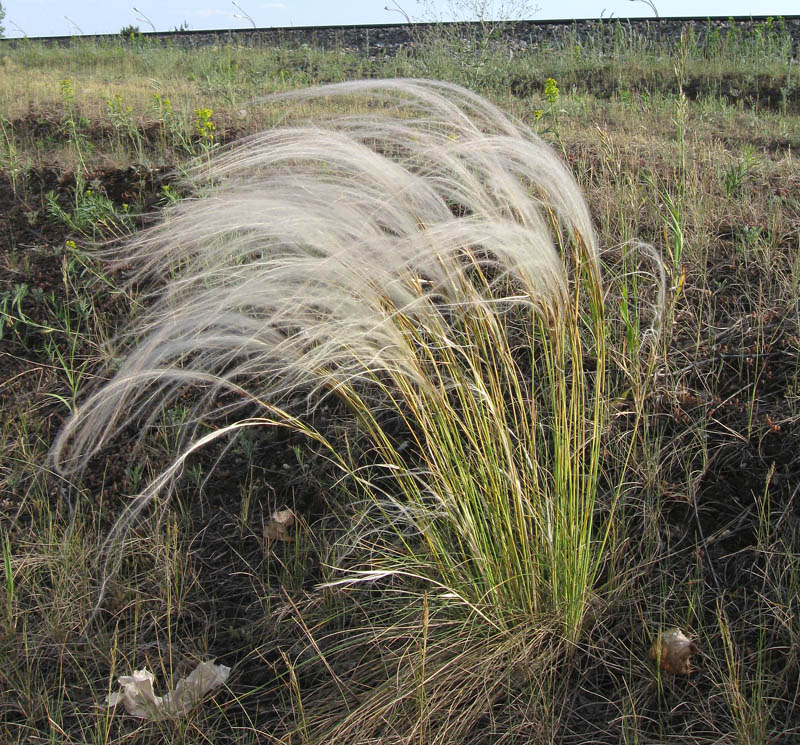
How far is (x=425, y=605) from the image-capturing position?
1.40 metres

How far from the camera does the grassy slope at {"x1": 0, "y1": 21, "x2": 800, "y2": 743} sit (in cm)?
187

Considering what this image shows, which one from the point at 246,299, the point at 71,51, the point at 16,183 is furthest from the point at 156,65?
the point at 246,299

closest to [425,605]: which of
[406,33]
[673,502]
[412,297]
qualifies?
[412,297]

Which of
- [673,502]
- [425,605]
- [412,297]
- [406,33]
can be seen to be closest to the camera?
[425,605]

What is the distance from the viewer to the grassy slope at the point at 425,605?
1.87 m

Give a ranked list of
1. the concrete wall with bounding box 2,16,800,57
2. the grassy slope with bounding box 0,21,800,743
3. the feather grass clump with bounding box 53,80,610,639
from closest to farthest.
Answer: the feather grass clump with bounding box 53,80,610,639, the grassy slope with bounding box 0,21,800,743, the concrete wall with bounding box 2,16,800,57

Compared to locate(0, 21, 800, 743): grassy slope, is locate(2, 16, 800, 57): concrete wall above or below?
above

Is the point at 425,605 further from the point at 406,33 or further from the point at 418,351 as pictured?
the point at 406,33

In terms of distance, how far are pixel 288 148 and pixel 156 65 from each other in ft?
29.2

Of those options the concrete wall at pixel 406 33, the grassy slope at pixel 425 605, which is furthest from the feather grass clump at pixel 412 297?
the concrete wall at pixel 406 33

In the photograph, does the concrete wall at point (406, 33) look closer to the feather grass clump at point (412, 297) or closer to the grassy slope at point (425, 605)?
the grassy slope at point (425, 605)

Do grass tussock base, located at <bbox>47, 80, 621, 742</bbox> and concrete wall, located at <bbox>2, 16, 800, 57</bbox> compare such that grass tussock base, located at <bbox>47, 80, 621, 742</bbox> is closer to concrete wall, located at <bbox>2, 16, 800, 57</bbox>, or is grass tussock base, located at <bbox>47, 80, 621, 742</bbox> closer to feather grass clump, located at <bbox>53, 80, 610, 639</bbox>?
feather grass clump, located at <bbox>53, 80, 610, 639</bbox>

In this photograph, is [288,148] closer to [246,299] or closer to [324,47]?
Answer: [246,299]

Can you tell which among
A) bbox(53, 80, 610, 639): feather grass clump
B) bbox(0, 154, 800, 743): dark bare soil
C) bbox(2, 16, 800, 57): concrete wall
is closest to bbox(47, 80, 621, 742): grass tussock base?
bbox(53, 80, 610, 639): feather grass clump
